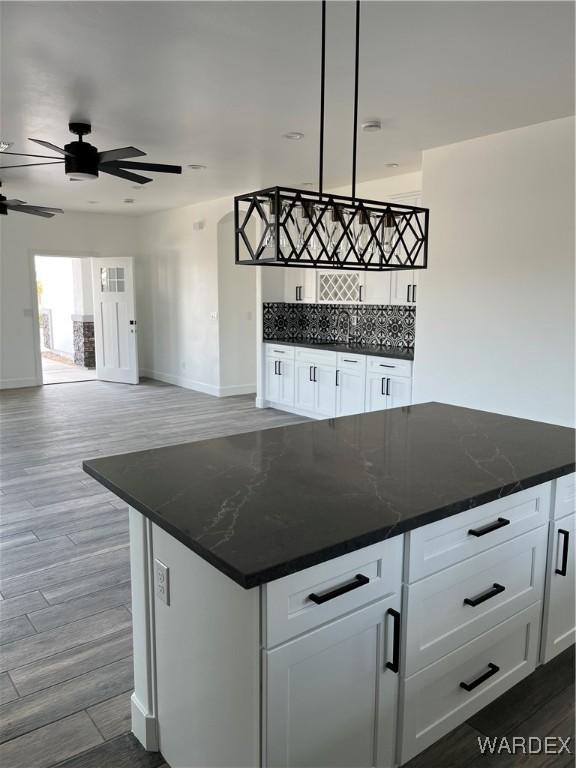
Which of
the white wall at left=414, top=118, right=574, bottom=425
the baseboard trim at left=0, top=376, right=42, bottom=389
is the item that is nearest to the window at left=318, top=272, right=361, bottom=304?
the white wall at left=414, top=118, right=574, bottom=425

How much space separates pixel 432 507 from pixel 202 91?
3.01m

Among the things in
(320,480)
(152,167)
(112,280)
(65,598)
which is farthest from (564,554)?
(112,280)

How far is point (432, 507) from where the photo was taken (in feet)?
5.43

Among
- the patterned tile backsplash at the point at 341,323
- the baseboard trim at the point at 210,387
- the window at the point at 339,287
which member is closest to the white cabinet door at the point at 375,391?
the patterned tile backsplash at the point at 341,323

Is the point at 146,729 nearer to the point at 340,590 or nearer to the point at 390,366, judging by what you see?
the point at 340,590

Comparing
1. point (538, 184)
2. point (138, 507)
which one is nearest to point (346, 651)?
point (138, 507)

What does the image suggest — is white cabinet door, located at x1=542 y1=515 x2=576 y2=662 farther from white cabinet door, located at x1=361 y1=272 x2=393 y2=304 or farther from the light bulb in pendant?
white cabinet door, located at x1=361 y1=272 x2=393 y2=304

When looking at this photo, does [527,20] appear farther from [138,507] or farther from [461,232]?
[138,507]

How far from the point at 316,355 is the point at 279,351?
2.20 feet

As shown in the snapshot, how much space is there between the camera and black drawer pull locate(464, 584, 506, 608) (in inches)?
74.0

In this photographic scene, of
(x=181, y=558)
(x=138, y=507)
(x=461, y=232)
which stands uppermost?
(x=461, y=232)

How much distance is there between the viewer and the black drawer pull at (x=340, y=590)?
4.70ft

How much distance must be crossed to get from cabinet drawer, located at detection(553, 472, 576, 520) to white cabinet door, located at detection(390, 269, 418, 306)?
145 inches

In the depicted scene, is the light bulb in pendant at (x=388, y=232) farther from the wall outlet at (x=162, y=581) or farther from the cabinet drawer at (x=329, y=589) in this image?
the wall outlet at (x=162, y=581)
